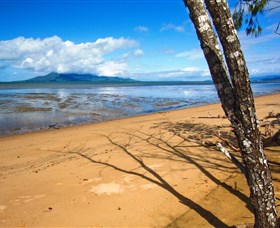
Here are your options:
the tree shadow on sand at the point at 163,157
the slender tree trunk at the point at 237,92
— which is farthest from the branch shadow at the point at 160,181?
the slender tree trunk at the point at 237,92

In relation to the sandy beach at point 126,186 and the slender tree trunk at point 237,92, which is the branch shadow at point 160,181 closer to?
the sandy beach at point 126,186

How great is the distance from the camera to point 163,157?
590 centimetres

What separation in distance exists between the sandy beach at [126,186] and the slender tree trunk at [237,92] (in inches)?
44.0

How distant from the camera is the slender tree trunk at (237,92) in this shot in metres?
2.06

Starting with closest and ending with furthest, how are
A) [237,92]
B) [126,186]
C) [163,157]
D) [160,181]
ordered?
[237,92] → [126,186] → [160,181] → [163,157]

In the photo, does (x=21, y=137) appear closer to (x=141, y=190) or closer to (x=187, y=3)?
(x=141, y=190)

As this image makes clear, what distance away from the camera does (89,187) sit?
4527 mm

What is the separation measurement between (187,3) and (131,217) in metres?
2.65

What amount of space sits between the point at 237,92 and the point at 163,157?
12.9 ft

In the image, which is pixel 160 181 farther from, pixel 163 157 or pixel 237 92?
pixel 237 92

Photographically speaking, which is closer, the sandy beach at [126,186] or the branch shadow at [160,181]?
the branch shadow at [160,181]

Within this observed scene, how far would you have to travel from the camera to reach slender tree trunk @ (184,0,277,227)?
2.06 m

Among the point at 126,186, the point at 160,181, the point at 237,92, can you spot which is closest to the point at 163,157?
the point at 160,181

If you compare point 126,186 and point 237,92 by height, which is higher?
point 237,92
